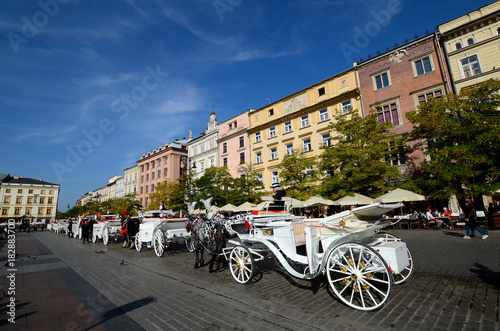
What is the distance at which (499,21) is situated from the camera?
57.4 feet

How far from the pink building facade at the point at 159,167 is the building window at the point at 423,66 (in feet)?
134

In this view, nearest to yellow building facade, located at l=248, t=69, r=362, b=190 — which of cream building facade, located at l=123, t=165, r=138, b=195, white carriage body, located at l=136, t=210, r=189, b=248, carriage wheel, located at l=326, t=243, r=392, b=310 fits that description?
white carriage body, located at l=136, t=210, r=189, b=248

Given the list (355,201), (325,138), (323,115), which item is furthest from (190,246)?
(323,115)

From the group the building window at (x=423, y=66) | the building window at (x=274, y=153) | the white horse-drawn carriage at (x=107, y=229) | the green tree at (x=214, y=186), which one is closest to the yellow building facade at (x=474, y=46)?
the building window at (x=423, y=66)

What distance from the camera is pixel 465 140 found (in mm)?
15023

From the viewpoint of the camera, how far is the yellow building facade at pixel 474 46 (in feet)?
57.5

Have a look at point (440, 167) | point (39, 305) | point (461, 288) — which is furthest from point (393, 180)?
point (39, 305)

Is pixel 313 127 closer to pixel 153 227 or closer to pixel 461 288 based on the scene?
pixel 153 227

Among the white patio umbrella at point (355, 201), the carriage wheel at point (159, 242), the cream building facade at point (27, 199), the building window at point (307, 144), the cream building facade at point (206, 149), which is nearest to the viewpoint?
the carriage wheel at point (159, 242)

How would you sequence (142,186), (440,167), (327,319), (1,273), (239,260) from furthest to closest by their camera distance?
1. (142,186)
2. (440,167)
3. (1,273)
4. (239,260)
5. (327,319)

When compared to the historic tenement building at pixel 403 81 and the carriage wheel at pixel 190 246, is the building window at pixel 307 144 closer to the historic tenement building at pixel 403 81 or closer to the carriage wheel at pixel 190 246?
the historic tenement building at pixel 403 81

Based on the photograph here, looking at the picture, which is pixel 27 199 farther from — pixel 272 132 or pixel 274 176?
pixel 274 176

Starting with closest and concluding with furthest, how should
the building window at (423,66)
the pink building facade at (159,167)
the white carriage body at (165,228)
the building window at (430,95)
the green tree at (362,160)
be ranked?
the white carriage body at (165,228), the green tree at (362,160), the building window at (430,95), the building window at (423,66), the pink building facade at (159,167)

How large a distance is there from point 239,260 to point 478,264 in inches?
234
